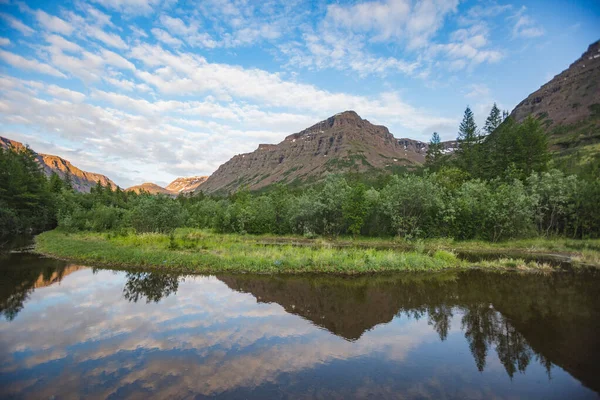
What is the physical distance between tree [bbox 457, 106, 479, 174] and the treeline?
2.75m

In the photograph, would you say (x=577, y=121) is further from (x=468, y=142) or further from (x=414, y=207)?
(x=414, y=207)

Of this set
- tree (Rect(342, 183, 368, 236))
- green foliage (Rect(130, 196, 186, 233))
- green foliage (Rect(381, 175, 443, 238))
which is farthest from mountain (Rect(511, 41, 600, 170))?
green foliage (Rect(130, 196, 186, 233))

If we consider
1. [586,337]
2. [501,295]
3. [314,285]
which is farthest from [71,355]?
[501,295]

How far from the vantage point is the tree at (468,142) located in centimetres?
7300

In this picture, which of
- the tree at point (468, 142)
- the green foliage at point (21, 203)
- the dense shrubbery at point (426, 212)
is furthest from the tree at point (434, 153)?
the green foliage at point (21, 203)

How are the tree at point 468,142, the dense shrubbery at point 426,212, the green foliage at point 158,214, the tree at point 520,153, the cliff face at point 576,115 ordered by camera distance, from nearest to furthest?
1. the green foliage at point 158,214
2. the dense shrubbery at point 426,212
3. the tree at point 520,153
4. the tree at point 468,142
5. the cliff face at point 576,115

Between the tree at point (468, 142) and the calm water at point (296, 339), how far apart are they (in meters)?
58.4

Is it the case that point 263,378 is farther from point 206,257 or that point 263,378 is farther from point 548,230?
point 548,230

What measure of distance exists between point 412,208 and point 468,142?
45.7 metres

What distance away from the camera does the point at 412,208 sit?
150 ft

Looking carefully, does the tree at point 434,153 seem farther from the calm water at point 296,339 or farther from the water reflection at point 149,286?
the water reflection at point 149,286

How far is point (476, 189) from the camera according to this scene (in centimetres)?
4628

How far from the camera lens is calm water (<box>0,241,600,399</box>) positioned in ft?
29.2

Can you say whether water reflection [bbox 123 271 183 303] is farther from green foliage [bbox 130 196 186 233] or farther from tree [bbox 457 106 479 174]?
tree [bbox 457 106 479 174]
